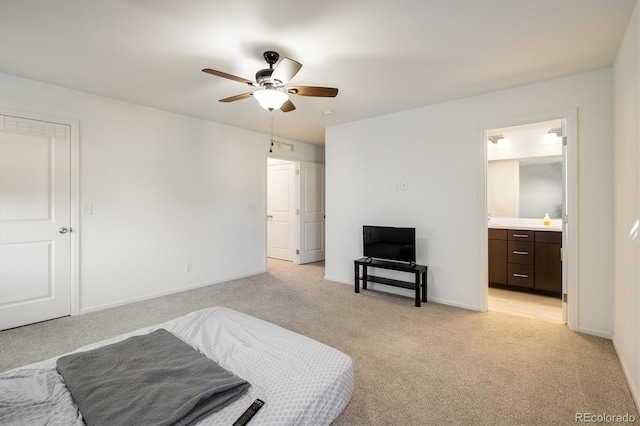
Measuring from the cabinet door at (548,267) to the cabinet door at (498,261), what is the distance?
0.37m

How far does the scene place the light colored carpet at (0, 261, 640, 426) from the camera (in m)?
1.80

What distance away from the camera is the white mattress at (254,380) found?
3.77ft

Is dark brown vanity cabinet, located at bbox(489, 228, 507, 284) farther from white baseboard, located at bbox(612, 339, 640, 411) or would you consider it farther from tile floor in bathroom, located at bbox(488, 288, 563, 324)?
white baseboard, located at bbox(612, 339, 640, 411)

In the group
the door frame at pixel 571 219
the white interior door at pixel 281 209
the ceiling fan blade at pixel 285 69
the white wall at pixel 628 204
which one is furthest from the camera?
the white interior door at pixel 281 209

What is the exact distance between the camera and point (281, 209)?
21.6ft

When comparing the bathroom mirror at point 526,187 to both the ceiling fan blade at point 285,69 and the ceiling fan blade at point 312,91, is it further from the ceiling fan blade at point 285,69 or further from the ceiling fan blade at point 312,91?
the ceiling fan blade at point 285,69

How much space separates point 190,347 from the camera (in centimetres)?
165

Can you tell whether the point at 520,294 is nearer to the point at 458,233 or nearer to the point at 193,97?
the point at 458,233

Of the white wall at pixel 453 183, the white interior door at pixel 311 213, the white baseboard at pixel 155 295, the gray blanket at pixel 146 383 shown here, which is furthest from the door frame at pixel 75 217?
the white interior door at pixel 311 213

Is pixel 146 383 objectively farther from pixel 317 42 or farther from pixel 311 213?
pixel 311 213

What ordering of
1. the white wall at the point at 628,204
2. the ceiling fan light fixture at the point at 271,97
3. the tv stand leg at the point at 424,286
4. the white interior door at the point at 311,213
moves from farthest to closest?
1. the white interior door at the point at 311,213
2. the tv stand leg at the point at 424,286
3. the ceiling fan light fixture at the point at 271,97
4. the white wall at the point at 628,204

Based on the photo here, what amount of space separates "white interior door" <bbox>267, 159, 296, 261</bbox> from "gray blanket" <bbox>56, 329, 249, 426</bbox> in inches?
187

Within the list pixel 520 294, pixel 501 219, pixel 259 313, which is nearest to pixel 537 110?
pixel 501 219

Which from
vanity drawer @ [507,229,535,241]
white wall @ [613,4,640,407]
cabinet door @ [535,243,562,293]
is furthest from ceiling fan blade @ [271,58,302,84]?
cabinet door @ [535,243,562,293]
